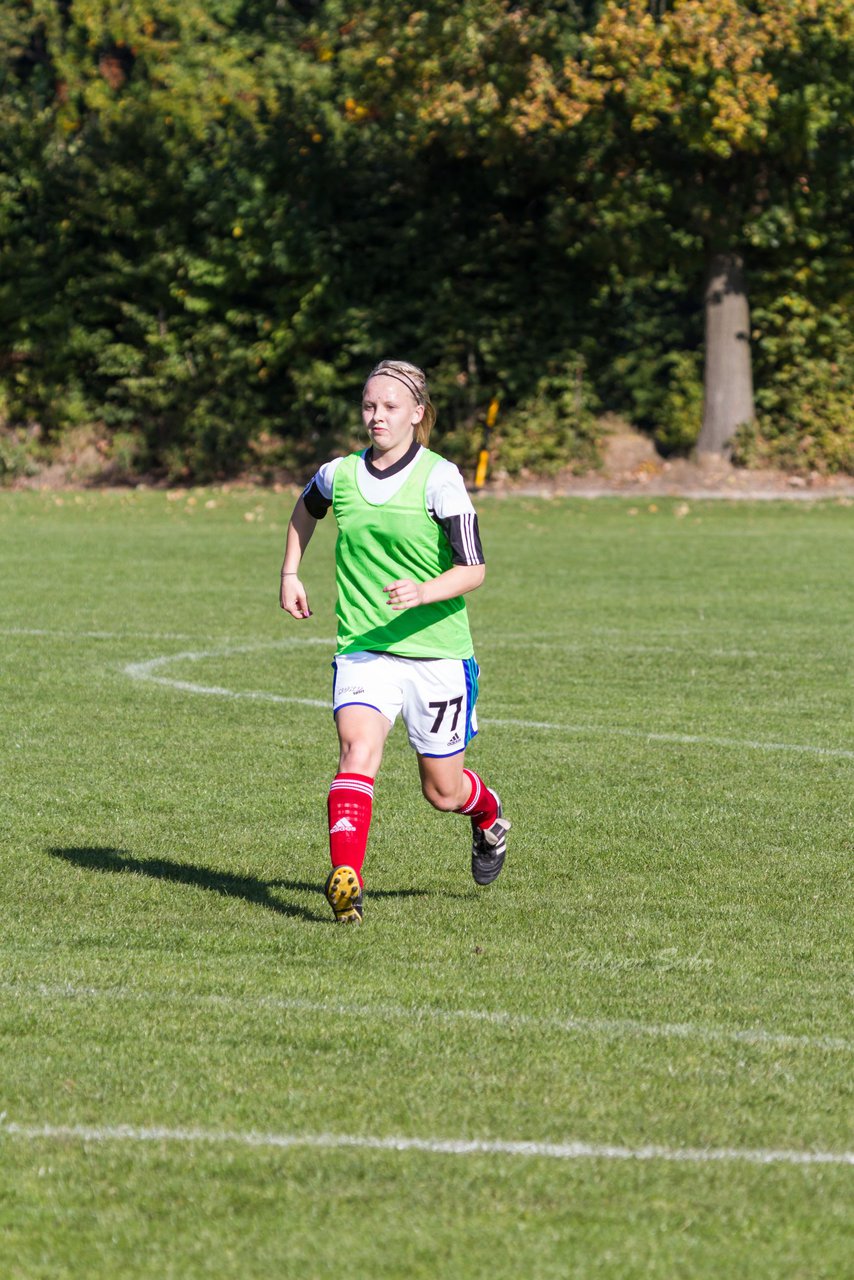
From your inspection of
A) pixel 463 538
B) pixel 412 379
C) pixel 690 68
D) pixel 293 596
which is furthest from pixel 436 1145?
pixel 690 68

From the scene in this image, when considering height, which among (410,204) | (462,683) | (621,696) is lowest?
(621,696)

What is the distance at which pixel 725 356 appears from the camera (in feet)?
105

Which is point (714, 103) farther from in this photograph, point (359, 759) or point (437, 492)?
point (359, 759)

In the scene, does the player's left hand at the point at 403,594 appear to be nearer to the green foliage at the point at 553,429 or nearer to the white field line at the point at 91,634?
the white field line at the point at 91,634

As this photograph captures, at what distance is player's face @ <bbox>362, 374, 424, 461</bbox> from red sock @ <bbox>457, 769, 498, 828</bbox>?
128 centimetres

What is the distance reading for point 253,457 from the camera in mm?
35344

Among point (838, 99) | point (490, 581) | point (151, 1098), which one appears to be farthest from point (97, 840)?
point (838, 99)

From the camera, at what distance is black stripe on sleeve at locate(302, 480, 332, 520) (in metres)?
6.56

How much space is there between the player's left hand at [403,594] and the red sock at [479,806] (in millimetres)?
1018

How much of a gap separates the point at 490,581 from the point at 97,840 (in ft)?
36.9

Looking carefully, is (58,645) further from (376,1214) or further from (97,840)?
(376,1214)

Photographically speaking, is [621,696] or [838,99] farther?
[838,99]

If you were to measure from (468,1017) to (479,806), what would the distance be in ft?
5.99

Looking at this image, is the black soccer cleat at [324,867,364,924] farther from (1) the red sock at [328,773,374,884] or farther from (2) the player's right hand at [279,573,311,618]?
(2) the player's right hand at [279,573,311,618]
